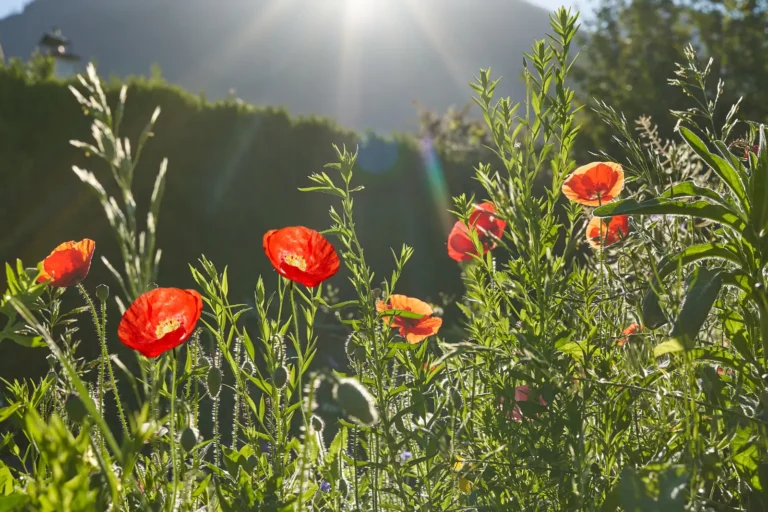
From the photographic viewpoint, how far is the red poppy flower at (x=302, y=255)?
1.16m

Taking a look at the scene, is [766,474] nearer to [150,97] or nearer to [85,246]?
[85,246]

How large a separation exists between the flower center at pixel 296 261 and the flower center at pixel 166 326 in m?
0.22

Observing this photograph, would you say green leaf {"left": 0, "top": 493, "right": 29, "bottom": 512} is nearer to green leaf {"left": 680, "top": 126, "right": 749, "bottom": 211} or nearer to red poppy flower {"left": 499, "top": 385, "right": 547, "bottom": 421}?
red poppy flower {"left": 499, "top": 385, "right": 547, "bottom": 421}

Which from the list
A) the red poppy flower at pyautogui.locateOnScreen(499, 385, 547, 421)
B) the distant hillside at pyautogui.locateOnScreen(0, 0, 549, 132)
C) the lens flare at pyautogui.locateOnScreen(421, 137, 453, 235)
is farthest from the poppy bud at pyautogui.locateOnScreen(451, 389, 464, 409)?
the distant hillside at pyautogui.locateOnScreen(0, 0, 549, 132)

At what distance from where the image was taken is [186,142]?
6973 mm

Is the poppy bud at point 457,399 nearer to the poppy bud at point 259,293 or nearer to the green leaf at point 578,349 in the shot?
the green leaf at point 578,349

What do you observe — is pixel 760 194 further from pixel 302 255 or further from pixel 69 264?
pixel 69 264

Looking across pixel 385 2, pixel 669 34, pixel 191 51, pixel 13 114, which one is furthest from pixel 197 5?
pixel 13 114

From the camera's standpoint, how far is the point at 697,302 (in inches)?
33.1

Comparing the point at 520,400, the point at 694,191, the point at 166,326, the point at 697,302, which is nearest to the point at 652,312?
the point at 697,302

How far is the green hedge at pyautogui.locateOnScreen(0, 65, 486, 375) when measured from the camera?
5766 millimetres

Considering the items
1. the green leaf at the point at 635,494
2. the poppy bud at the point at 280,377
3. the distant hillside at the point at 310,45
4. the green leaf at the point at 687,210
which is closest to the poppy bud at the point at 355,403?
the green leaf at the point at 635,494

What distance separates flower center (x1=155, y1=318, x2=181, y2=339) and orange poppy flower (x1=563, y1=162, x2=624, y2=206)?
74cm

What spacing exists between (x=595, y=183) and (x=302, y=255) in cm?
59
